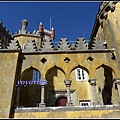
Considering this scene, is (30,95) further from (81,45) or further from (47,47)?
(81,45)

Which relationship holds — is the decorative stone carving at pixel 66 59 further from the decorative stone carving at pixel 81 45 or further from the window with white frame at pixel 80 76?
the window with white frame at pixel 80 76

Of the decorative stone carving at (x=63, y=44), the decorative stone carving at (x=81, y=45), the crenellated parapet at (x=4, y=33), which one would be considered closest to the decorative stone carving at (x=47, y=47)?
the decorative stone carving at (x=63, y=44)

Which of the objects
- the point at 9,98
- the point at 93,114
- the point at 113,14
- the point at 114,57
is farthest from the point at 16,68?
the point at 113,14

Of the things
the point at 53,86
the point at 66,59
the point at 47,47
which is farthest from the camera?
the point at 53,86

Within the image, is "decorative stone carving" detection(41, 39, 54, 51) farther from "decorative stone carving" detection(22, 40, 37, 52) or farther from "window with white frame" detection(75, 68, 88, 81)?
"window with white frame" detection(75, 68, 88, 81)

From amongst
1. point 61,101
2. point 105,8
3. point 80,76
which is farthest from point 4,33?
point 105,8

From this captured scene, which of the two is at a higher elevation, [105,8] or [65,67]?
[105,8]

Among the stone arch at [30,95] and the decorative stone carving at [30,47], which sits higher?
the decorative stone carving at [30,47]

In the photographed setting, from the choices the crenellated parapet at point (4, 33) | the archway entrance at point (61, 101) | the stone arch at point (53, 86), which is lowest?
the archway entrance at point (61, 101)

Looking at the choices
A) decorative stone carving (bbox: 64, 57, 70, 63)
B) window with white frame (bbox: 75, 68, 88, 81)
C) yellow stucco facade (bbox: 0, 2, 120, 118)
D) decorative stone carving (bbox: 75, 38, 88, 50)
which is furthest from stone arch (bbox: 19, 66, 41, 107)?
decorative stone carving (bbox: 75, 38, 88, 50)

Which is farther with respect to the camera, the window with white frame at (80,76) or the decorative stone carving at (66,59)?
the window with white frame at (80,76)

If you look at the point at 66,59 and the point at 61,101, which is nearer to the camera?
the point at 66,59

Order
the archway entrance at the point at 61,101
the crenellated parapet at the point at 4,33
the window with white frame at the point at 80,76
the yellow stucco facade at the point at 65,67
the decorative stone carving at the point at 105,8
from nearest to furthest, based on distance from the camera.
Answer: the yellow stucco facade at the point at 65,67 < the decorative stone carving at the point at 105,8 < the archway entrance at the point at 61,101 < the window with white frame at the point at 80,76 < the crenellated parapet at the point at 4,33

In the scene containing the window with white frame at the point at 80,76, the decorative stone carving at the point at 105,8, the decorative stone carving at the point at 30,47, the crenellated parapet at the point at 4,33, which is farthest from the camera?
the crenellated parapet at the point at 4,33
